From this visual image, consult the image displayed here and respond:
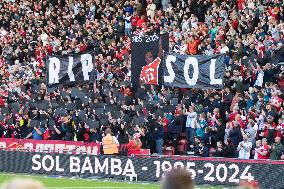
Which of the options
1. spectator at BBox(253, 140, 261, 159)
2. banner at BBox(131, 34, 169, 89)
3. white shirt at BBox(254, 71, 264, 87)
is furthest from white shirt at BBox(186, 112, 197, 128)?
spectator at BBox(253, 140, 261, 159)

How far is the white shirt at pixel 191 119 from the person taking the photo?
2481cm

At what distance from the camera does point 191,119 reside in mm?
24875

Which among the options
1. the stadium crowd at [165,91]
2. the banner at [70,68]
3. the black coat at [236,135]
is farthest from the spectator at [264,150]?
the banner at [70,68]

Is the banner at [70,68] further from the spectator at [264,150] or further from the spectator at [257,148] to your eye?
the spectator at [264,150]

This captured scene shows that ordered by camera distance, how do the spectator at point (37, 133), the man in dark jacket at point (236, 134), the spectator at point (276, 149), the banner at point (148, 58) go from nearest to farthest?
the spectator at point (276, 149), the man in dark jacket at point (236, 134), the banner at point (148, 58), the spectator at point (37, 133)

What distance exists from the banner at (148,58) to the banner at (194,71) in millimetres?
618

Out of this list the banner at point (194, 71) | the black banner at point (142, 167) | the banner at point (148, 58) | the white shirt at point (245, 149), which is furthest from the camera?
the banner at point (148, 58)

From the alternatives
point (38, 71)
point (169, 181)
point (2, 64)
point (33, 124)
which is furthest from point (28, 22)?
point (169, 181)

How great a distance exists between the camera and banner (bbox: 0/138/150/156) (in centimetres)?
2548

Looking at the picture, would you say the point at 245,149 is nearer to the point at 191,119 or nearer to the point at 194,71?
the point at 191,119

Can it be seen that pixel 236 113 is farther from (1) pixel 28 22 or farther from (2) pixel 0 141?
(1) pixel 28 22

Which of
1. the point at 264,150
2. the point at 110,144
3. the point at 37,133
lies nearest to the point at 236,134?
the point at 264,150

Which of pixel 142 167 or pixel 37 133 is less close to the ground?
pixel 37 133

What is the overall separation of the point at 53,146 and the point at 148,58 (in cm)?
422
